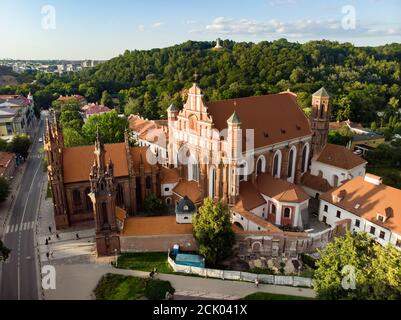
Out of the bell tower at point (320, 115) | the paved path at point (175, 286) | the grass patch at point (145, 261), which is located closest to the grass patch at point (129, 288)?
the paved path at point (175, 286)

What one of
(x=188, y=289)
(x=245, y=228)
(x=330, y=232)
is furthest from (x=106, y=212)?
(x=330, y=232)

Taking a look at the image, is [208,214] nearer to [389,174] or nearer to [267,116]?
[267,116]

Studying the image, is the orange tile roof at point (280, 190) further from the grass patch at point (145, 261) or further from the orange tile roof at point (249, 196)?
the grass patch at point (145, 261)

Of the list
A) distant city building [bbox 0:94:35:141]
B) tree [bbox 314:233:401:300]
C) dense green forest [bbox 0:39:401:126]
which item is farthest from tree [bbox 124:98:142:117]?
tree [bbox 314:233:401:300]

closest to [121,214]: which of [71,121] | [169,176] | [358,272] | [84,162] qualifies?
[84,162]
